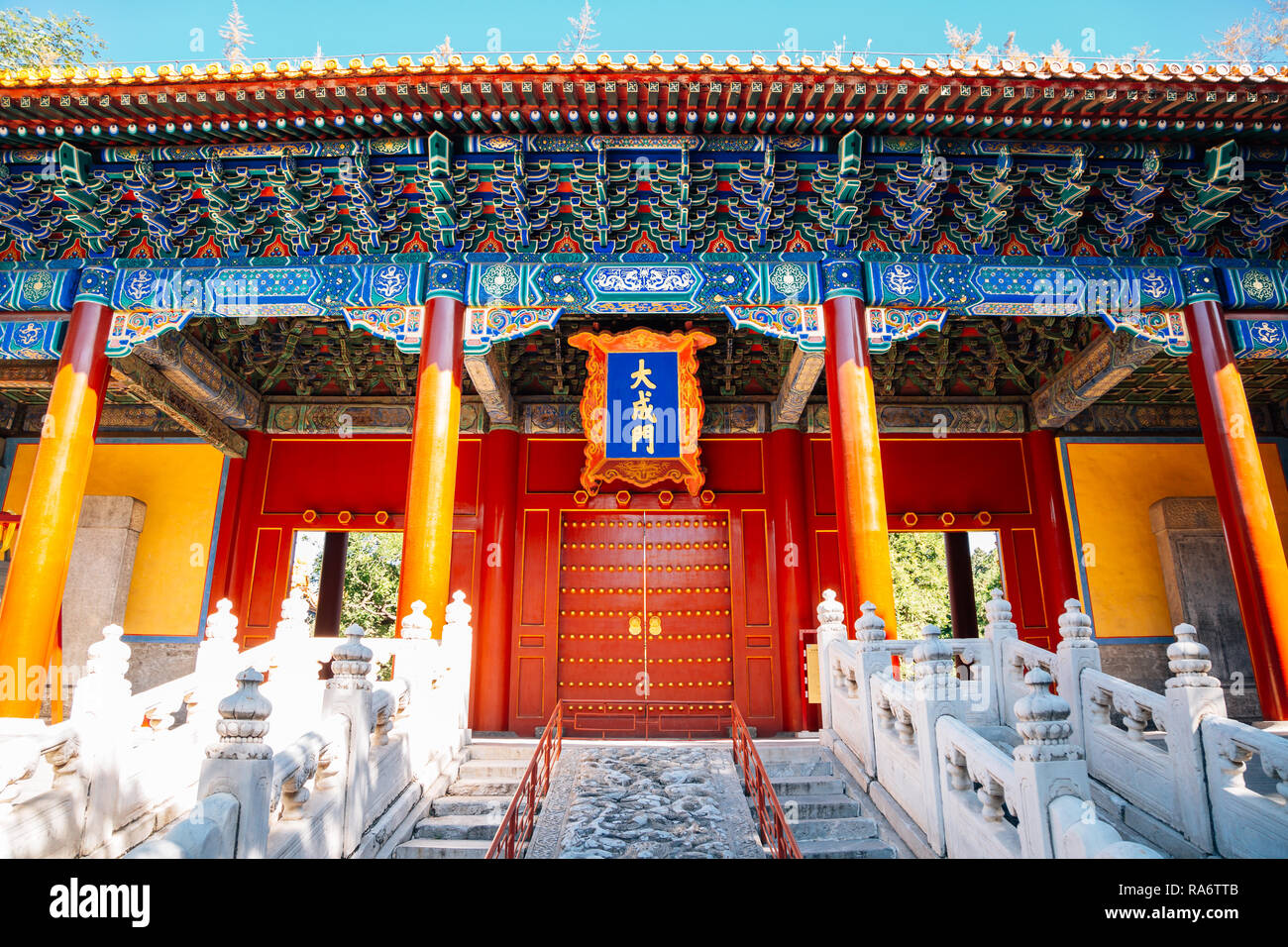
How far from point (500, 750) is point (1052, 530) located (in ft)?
26.3

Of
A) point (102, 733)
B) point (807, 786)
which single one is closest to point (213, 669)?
point (102, 733)

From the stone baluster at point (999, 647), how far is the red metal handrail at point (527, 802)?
Answer: 365 centimetres

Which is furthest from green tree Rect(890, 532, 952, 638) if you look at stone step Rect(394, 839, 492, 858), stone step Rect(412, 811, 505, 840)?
stone step Rect(394, 839, 492, 858)

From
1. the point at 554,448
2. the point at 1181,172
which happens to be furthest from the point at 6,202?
the point at 1181,172

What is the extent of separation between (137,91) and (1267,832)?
30.4ft

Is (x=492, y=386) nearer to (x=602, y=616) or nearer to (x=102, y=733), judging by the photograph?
(x=602, y=616)

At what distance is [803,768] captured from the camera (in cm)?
539

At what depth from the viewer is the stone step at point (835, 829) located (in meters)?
4.31

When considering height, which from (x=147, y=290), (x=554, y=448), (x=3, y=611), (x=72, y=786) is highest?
(x=147, y=290)

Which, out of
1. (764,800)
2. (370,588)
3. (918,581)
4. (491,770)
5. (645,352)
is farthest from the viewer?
(918,581)

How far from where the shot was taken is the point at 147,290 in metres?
7.18

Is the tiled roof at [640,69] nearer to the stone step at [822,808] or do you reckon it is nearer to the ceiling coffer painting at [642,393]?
the ceiling coffer painting at [642,393]

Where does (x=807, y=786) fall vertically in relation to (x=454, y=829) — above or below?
above

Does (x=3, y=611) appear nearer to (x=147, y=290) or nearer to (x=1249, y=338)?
(x=147, y=290)
